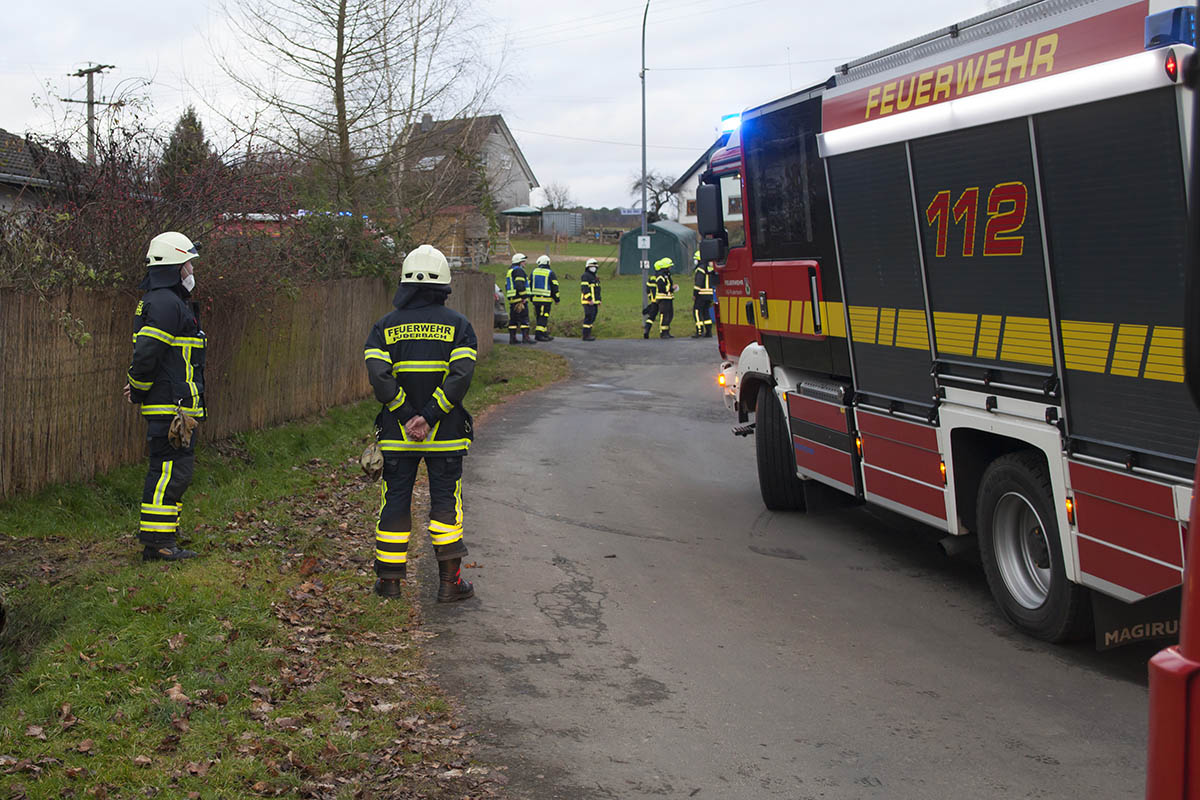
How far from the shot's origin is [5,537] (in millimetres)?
7801

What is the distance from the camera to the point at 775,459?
9.76m

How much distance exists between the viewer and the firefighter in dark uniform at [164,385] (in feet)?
24.1

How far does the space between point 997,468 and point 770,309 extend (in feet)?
10.3

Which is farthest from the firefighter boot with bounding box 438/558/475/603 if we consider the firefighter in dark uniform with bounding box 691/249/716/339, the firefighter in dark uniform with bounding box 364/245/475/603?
the firefighter in dark uniform with bounding box 691/249/716/339

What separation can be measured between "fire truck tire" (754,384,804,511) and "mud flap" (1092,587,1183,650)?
3.92 meters

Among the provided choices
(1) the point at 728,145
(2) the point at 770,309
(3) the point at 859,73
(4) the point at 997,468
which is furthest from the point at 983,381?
(1) the point at 728,145

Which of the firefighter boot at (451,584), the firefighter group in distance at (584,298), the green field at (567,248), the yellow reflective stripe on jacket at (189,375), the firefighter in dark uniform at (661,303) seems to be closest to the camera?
the firefighter boot at (451,584)

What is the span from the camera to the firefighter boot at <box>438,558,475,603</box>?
6.99m

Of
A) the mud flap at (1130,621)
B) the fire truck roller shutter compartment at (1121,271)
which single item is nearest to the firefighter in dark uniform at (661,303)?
the fire truck roller shutter compartment at (1121,271)

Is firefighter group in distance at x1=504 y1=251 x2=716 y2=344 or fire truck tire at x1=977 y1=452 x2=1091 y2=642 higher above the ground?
firefighter group in distance at x1=504 y1=251 x2=716 y2=344

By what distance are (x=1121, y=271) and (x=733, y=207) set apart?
16.6 feet

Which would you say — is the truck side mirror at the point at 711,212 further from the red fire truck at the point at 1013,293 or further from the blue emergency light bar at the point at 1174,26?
the blue emergency light bar at the point at 1174,26

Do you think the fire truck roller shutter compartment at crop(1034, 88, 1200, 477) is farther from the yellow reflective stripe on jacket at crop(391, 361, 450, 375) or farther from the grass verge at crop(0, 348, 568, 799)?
the yellow reflective stripe on jacket at crop(391, 361, 450, 375)

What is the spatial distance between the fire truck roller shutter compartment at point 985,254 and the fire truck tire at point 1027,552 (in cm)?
56
